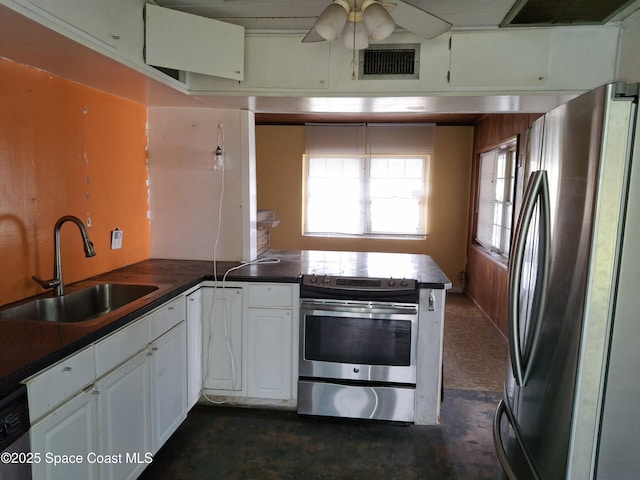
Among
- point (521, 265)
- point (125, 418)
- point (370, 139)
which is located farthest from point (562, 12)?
point (370, 139)

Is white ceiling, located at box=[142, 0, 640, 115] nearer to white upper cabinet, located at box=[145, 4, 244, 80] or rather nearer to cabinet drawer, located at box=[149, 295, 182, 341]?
white upper cabinet, located at box=[145, 4, 244, 80]

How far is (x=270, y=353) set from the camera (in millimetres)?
2680

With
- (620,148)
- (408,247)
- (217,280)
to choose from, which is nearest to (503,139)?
(408,247)

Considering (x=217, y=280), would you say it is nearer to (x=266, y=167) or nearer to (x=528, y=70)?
(x=528, y=70)

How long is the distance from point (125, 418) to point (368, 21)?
6.44 ft

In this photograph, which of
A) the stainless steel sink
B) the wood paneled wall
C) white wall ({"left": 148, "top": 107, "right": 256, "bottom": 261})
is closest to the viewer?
the stainless steel sink

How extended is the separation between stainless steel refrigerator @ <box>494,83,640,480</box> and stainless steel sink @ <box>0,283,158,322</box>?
6.25ft

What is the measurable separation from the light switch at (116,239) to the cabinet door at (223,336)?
0.65 m

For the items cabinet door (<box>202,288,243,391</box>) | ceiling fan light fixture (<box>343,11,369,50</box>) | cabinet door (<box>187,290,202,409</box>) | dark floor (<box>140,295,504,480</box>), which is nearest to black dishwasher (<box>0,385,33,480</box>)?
dark floor (<box>140,295,504,480</box>)

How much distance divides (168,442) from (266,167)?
4.27 metres

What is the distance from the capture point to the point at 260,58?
98.2 inches

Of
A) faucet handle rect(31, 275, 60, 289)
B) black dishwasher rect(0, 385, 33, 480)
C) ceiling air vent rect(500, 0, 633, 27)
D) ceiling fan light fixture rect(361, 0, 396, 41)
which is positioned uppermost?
ceiling air vent rect(500, 0, 633, 27)

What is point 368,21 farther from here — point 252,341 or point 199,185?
point 252,341

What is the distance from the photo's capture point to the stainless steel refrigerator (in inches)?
38.5
